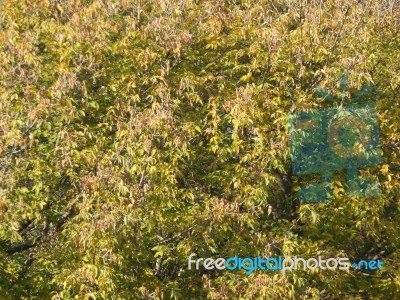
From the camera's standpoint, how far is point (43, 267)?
6609 millimetres

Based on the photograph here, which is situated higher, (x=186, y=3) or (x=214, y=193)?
(x=186, y=3)

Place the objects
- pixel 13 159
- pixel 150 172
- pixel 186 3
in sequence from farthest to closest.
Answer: pixel 186 3, pixel 13 159, pixel 150 172

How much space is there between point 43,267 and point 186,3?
9.89 ft

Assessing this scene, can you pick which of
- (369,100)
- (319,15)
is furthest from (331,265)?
(319,15)

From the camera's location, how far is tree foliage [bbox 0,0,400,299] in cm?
599

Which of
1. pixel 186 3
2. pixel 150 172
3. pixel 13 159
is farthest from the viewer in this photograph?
pixel 186 3

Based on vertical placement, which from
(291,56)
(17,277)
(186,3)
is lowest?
(17,277)

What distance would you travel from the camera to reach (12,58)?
670cm

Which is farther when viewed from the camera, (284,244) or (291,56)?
(291,56)

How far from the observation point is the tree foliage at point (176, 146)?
236 inches

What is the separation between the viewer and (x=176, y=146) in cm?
627

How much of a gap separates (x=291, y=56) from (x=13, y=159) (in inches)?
115

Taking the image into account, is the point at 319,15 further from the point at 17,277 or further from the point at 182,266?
the point at 17,277

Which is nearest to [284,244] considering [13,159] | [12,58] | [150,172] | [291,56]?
[150,172]
